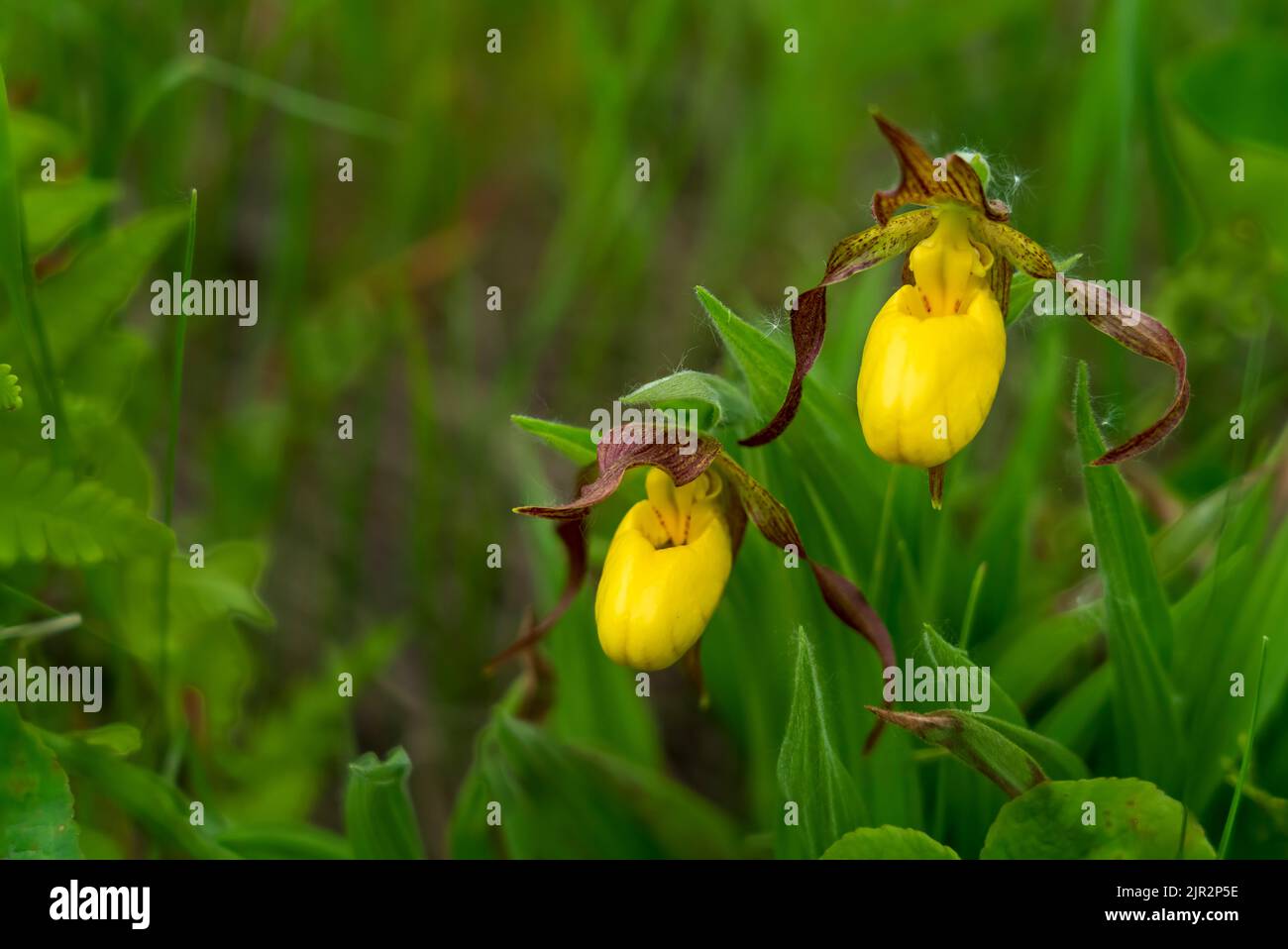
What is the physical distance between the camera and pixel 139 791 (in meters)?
1.11

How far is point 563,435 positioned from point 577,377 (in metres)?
1.04

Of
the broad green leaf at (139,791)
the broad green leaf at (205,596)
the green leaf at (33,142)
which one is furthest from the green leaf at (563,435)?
the green leaf at (33,142)

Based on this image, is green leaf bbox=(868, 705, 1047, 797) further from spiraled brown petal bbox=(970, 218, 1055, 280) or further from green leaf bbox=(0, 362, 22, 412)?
green leaf bbox=(0, 362, 22, 412)

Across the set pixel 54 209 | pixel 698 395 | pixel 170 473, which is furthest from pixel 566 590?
pixel 54 209

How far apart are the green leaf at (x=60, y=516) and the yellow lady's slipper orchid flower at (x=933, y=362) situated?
2.25 ft

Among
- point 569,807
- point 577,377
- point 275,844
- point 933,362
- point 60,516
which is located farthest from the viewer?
point 577,377

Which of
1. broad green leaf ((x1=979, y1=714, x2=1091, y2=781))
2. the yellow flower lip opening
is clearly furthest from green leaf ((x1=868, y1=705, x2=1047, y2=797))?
the yellow flower lip opening

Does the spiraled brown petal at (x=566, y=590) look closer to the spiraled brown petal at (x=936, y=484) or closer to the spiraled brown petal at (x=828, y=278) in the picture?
the spiraled brown petal at (x=828, y=278)

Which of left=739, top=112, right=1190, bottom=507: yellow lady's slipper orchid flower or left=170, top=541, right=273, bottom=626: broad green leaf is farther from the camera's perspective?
left=170, top=541, right=273, bottom=626: broad green leaf

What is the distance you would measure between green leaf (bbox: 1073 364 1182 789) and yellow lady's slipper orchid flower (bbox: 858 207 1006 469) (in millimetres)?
107

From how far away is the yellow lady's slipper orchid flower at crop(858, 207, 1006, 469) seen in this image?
36.5 inches

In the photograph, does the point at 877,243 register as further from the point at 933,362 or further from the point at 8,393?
the point at 8,393
